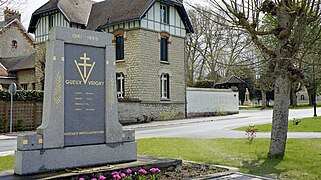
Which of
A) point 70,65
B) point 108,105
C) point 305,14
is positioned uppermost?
point 305,14

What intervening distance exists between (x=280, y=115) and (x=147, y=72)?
Result: 19417 millimetres

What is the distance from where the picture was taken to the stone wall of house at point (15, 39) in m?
38.6

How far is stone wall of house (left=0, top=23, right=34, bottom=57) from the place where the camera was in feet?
127

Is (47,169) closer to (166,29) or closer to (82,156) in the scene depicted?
(82,156)

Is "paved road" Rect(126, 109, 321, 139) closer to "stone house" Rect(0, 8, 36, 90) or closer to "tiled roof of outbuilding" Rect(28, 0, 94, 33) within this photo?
"tiled roof of outbuilding" Rect(28, 0, 94, 33)

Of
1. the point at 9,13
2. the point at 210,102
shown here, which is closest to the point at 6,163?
the point at 9,13

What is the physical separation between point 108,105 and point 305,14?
201 inches

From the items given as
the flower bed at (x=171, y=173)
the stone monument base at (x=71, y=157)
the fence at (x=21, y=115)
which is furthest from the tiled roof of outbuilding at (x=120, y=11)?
the stone monument base at (x=71, y=157)

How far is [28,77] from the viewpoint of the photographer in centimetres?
3459

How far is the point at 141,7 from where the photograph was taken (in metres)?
29.1

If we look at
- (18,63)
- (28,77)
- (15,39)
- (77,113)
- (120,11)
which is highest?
(120,11)

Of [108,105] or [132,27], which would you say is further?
[132,27]

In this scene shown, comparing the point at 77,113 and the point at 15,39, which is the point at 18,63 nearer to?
the point at 15,39

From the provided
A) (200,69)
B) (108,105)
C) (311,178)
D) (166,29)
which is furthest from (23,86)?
(311,178)
